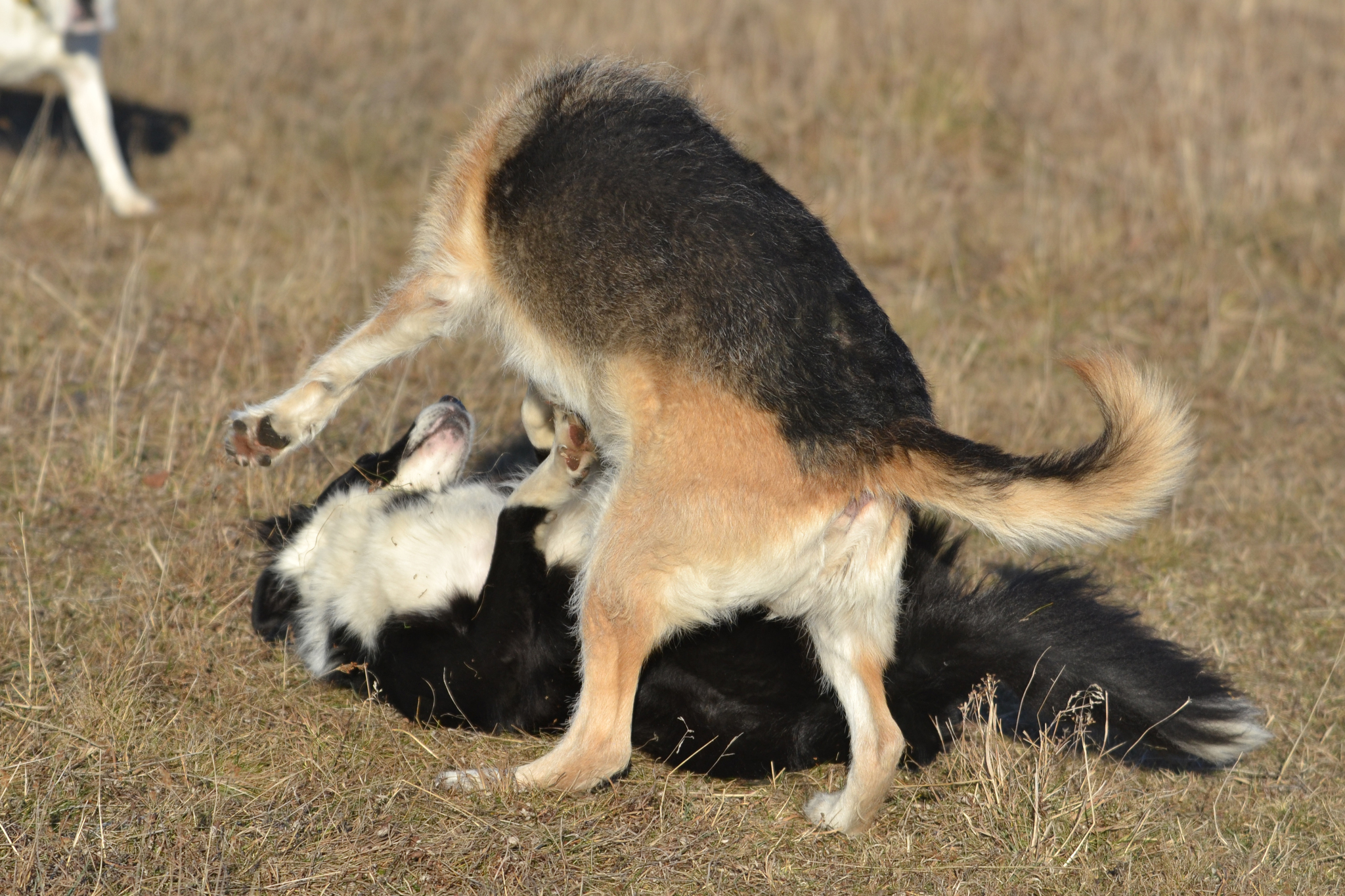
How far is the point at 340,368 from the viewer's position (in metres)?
3.29

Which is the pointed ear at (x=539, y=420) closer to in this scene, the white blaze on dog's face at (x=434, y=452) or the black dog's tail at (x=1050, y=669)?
the white blaze on dog's face at (x=434, y=452)

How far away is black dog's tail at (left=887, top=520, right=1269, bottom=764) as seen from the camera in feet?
9.72

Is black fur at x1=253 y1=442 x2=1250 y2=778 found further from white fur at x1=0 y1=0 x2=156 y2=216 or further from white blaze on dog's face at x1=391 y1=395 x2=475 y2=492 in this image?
white fur at x1=0 y1=0 x2=156 y2=216

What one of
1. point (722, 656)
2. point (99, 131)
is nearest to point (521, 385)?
point (722, 656)

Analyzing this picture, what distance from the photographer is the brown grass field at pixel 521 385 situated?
8.66 feet

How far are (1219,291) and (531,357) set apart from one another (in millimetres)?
4329

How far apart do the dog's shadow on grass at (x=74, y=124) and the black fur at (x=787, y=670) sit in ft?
17.1

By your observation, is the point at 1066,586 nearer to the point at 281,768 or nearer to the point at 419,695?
the point at 419,695

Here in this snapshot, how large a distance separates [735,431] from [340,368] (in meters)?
1.29

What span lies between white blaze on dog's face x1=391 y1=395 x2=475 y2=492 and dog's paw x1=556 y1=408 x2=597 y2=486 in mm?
630

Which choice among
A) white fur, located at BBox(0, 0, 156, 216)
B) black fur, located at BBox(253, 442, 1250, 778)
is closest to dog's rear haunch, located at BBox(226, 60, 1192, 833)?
black fur, located at BBox(253, 442, 1250, 778)

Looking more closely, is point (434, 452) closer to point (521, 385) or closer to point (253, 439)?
point (253, 439)

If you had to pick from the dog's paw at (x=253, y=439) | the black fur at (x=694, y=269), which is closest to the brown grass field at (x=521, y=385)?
the dog's paw at (x=253, y=439)

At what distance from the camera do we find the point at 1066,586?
3184 millimetres
